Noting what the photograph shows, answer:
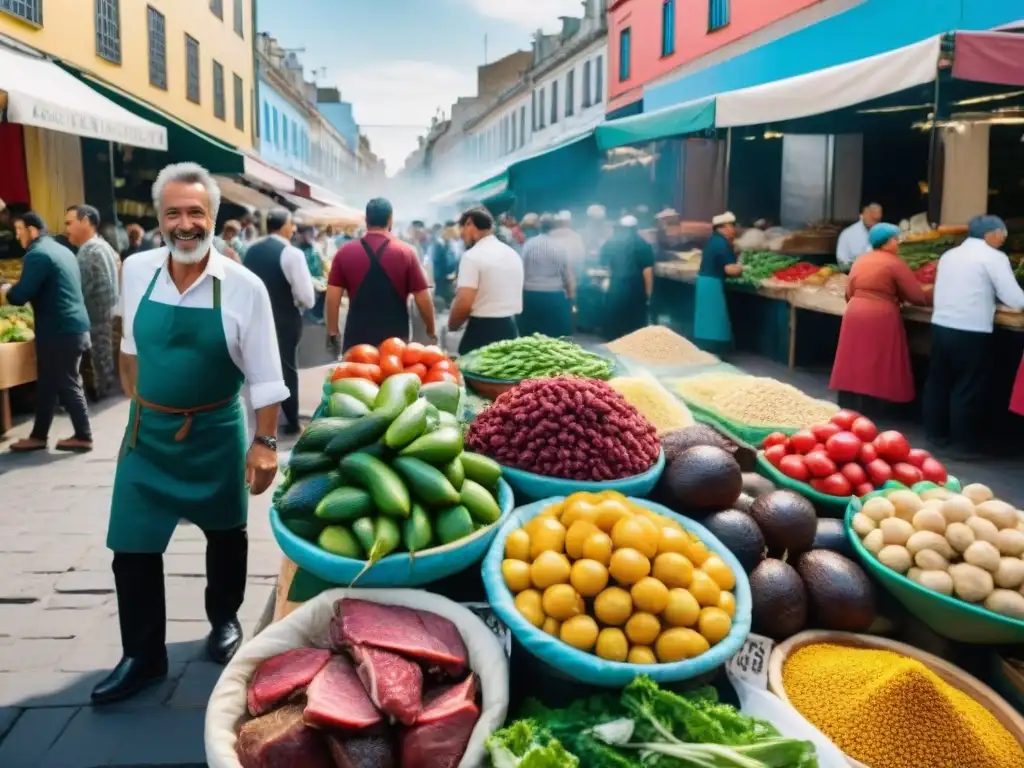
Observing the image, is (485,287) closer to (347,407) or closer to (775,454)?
(775,454)

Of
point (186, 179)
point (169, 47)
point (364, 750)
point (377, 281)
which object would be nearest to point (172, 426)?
point (186, 179)

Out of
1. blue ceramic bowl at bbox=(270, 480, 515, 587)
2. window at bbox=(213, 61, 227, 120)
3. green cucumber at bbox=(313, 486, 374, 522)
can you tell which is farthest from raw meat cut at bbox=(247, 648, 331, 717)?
window at bbox=(213, 61, 227, 120)

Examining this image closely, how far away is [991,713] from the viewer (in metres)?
2.35

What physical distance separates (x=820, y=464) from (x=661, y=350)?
3124 mm

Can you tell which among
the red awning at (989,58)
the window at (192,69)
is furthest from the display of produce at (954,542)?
the window at (192,69)

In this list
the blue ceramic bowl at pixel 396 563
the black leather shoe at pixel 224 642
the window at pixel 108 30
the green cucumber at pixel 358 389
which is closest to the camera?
the blue ceramic bowl at pixel 396 563

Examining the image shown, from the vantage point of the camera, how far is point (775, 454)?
3680mm

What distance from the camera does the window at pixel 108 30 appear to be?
16016mm

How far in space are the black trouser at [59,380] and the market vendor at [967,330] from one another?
23.3 ft

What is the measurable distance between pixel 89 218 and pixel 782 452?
23.6 feet

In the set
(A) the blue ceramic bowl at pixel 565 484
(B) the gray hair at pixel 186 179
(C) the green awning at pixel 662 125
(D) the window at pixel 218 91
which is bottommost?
(A) the blue ceramic bowl at pixel 565 484

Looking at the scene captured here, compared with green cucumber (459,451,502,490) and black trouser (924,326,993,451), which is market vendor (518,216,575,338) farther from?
green cucumber (459,451,502,490)

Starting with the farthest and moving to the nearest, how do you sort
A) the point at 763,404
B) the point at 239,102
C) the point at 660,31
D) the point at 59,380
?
the point at 239,102
the point at 660,31
the point at 59,380
the point at 763,404

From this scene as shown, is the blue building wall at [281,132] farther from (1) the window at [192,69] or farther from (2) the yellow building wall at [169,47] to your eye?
(1) the window at [192,69]
